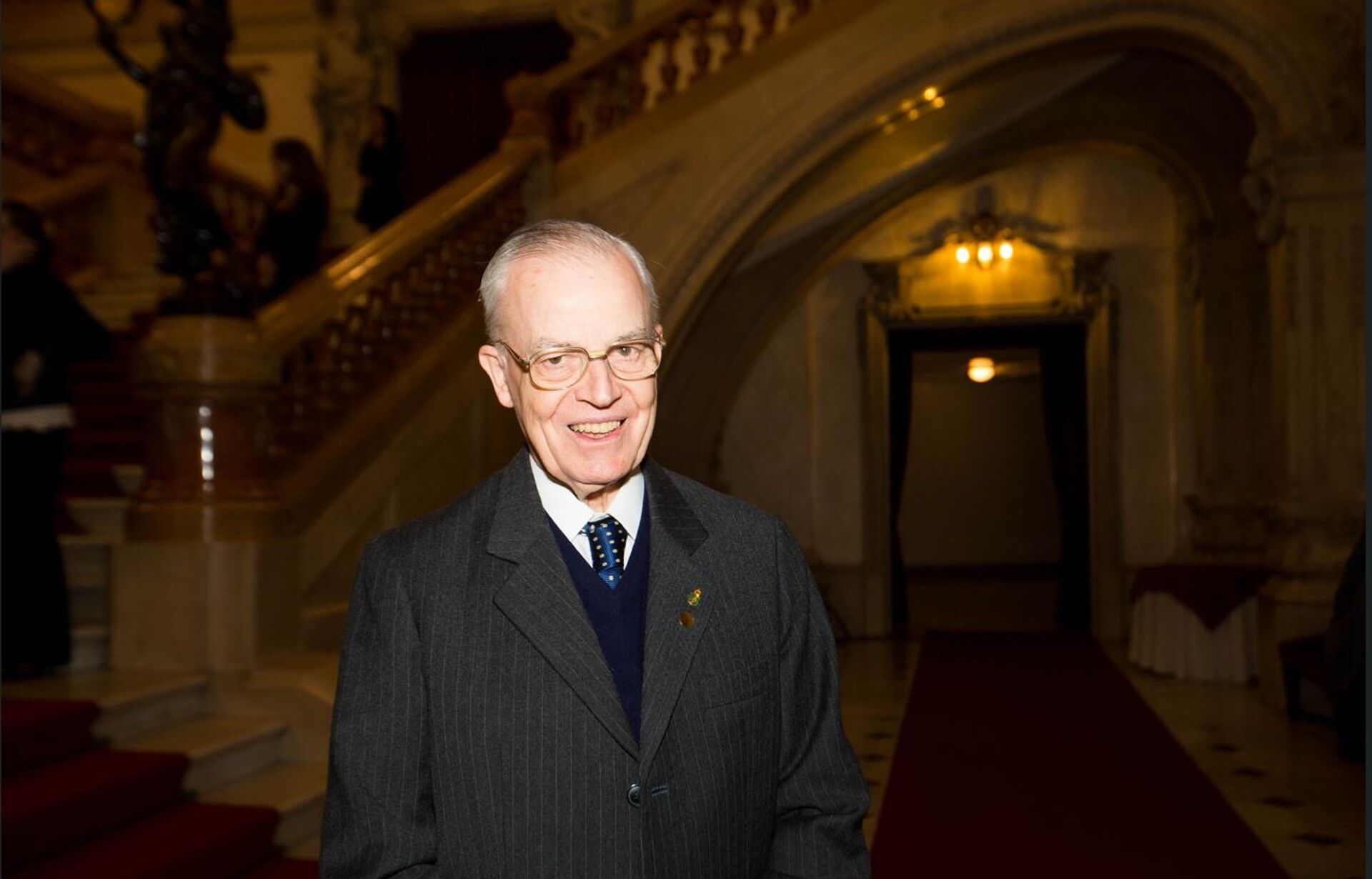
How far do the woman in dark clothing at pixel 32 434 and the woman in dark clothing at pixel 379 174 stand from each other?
352 centimetres

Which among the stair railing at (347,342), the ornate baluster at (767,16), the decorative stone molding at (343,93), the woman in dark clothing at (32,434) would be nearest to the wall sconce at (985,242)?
the stair railing at (347,342)

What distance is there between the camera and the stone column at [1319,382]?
612 cm

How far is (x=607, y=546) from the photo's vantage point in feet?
4.74

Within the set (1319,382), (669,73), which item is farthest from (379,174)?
(1319,382)

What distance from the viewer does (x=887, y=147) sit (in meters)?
7.34

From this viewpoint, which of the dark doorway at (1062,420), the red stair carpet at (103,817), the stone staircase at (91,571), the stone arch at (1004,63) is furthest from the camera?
the dark doorway at (1062,420)

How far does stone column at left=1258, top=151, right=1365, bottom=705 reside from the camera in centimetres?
612

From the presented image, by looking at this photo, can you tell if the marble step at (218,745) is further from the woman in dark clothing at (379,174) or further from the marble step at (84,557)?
the woman in dark clothing at (379,174)

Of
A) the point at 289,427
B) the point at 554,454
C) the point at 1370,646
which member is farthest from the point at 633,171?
the point at 554,454

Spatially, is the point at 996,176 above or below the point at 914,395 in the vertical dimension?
above

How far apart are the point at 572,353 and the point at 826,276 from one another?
366 inches

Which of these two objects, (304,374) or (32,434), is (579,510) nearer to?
(32,434)

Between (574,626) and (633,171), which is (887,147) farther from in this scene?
Answer: (574,626)

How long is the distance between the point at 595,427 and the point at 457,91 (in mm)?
10148
